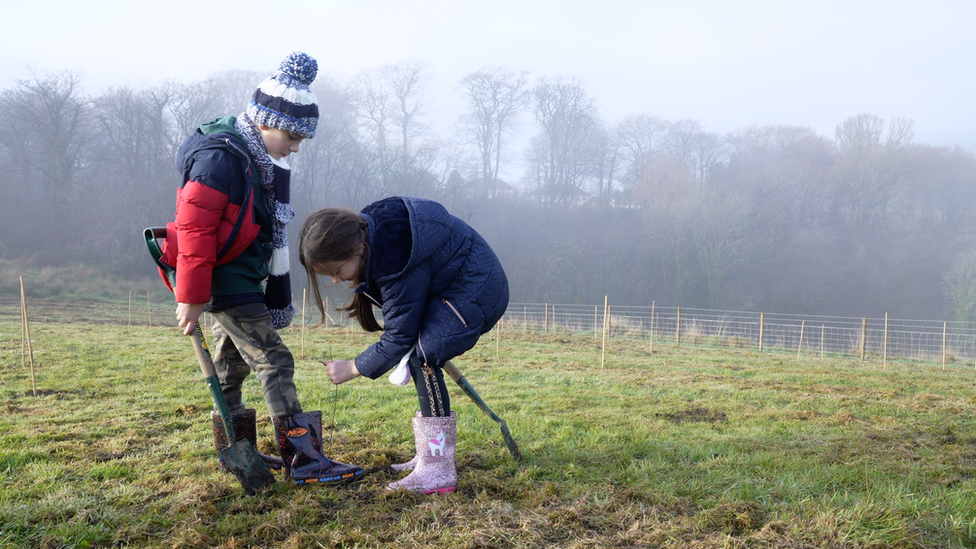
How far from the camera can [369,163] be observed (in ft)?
103

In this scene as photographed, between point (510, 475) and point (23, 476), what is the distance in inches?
85.1

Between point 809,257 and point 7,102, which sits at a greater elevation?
point 7,102

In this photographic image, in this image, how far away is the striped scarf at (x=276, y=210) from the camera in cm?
234

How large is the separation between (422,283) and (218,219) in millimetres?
819

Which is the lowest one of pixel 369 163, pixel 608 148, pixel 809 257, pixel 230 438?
pixel 230 438

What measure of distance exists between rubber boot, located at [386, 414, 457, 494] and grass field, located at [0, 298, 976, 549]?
86 millimetres

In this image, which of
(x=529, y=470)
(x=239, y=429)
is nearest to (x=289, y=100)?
(x=239, y=429)

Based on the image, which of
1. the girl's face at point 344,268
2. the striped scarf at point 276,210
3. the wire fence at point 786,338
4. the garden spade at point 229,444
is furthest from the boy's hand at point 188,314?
the wire fence at point 786,338

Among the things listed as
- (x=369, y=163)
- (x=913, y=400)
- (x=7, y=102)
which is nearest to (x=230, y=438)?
(x=913, y=400)

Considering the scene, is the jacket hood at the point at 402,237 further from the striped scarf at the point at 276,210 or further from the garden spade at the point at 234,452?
the garden spade at the point at 234,452

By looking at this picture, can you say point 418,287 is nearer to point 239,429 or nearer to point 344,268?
point 344,268

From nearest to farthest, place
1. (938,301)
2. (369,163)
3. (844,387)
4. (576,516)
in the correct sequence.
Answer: (576,516)
(844,387)
(938,301)
(369,163)

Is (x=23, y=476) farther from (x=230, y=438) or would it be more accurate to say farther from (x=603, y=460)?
(x=603, y=460)

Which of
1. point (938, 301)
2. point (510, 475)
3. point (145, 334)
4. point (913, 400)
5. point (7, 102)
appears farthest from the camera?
point (938, 301)
